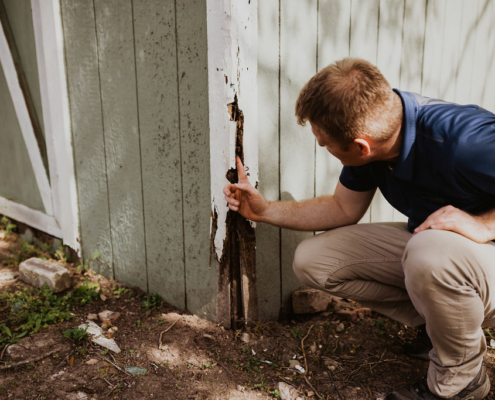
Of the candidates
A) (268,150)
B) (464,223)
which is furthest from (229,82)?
(464,223)

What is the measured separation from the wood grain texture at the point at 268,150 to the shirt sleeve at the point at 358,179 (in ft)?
1.22

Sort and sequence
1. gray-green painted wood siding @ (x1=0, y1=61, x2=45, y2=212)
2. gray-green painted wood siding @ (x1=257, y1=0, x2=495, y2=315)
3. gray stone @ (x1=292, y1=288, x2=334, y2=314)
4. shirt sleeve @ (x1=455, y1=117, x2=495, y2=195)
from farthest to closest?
gray-green painted wood siding @ (x1=0, y1=61, x2=45, y2=212), gray stone @ (x1=292, y1=288, x2=334, y2=314), gray-green painted wood siding @ (x1=257, y1=0, x2=495, y2=315), shirt sleeve @ (x1=455, y1=117, x2=495, y2=195)

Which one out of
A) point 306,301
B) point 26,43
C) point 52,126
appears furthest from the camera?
point 26,43

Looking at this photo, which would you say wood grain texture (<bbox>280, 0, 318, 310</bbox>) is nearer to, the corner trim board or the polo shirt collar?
the polo shirt collar

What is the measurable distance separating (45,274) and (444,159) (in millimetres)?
2459

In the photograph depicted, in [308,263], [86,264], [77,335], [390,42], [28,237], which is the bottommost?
[28,237]

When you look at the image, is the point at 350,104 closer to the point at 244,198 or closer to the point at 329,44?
the point at 244,198

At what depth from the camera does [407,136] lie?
1.93 m

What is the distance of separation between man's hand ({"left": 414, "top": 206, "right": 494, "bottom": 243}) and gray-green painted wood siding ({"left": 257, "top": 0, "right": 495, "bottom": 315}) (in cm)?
86

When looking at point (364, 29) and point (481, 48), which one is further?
point (481, 48)

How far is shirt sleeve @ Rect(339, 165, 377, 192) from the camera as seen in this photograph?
227cm

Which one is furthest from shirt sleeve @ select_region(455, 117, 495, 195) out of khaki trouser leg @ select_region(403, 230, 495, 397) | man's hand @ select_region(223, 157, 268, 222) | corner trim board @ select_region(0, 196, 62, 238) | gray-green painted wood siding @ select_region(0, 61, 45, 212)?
gray-green painted wood siding @ select_region(0, 61, 45, 212)

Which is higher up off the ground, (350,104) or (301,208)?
(350,104)

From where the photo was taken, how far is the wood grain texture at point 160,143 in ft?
8.04
